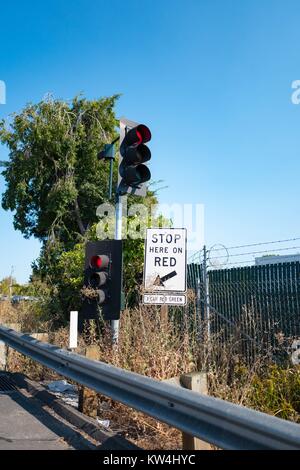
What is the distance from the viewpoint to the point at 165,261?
21.6 feet

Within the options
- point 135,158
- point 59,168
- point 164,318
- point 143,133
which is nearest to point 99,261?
point 164,318

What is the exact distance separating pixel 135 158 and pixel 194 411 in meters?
4.23

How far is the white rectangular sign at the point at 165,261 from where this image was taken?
6438 mm

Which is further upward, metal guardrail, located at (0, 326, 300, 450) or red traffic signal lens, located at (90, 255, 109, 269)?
red traffic signal lens, located at (90, 255, 109, 269)

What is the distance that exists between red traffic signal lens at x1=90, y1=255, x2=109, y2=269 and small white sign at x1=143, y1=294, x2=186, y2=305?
2.54 ft

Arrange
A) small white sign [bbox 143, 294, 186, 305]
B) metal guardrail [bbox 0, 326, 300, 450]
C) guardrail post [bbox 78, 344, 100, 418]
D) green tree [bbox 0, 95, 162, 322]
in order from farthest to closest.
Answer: green tree [bbox 0, 95, 162, 322], small white sign [bbox 143, 294, 186, 305], guardrail post [bbox 78, 344, 100, 418], metal guardrail [bbox 0, 326, 300, 450]

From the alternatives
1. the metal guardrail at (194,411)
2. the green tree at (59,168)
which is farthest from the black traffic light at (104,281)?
the green tree at (59,168)

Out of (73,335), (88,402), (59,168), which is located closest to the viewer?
(88,402)

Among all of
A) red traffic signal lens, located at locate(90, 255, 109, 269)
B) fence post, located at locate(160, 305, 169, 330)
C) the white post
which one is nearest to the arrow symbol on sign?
fence post, located at locate(160, 305, 169, 330)

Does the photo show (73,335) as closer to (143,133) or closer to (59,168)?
(143,133)

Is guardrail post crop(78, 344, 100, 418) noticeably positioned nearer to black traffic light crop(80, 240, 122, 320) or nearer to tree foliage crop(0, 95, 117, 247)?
black traffic light crop(80, 240, 122, 320)

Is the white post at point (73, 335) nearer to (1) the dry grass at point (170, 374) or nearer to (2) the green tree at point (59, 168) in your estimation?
(1) the dry grass at point (170, 374)

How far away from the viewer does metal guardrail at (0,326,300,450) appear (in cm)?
257
